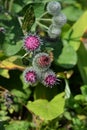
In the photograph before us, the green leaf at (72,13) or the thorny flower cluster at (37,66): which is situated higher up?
Answer: the green leaf at (72,13)

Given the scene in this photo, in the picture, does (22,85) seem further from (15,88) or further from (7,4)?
(7,4)

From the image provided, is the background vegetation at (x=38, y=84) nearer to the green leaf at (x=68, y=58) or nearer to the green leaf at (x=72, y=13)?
the green leaf at (x=68, y=58)

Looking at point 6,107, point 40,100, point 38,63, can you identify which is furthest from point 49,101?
point 38,63

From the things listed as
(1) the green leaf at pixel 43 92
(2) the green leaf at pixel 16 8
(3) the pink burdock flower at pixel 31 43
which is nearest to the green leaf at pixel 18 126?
(1) the green leaf at pixel 43 92

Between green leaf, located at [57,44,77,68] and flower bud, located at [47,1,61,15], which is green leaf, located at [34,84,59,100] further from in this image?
flower bud, located at [47,1,61,15]

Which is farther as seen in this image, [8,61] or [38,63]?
[8,61]
